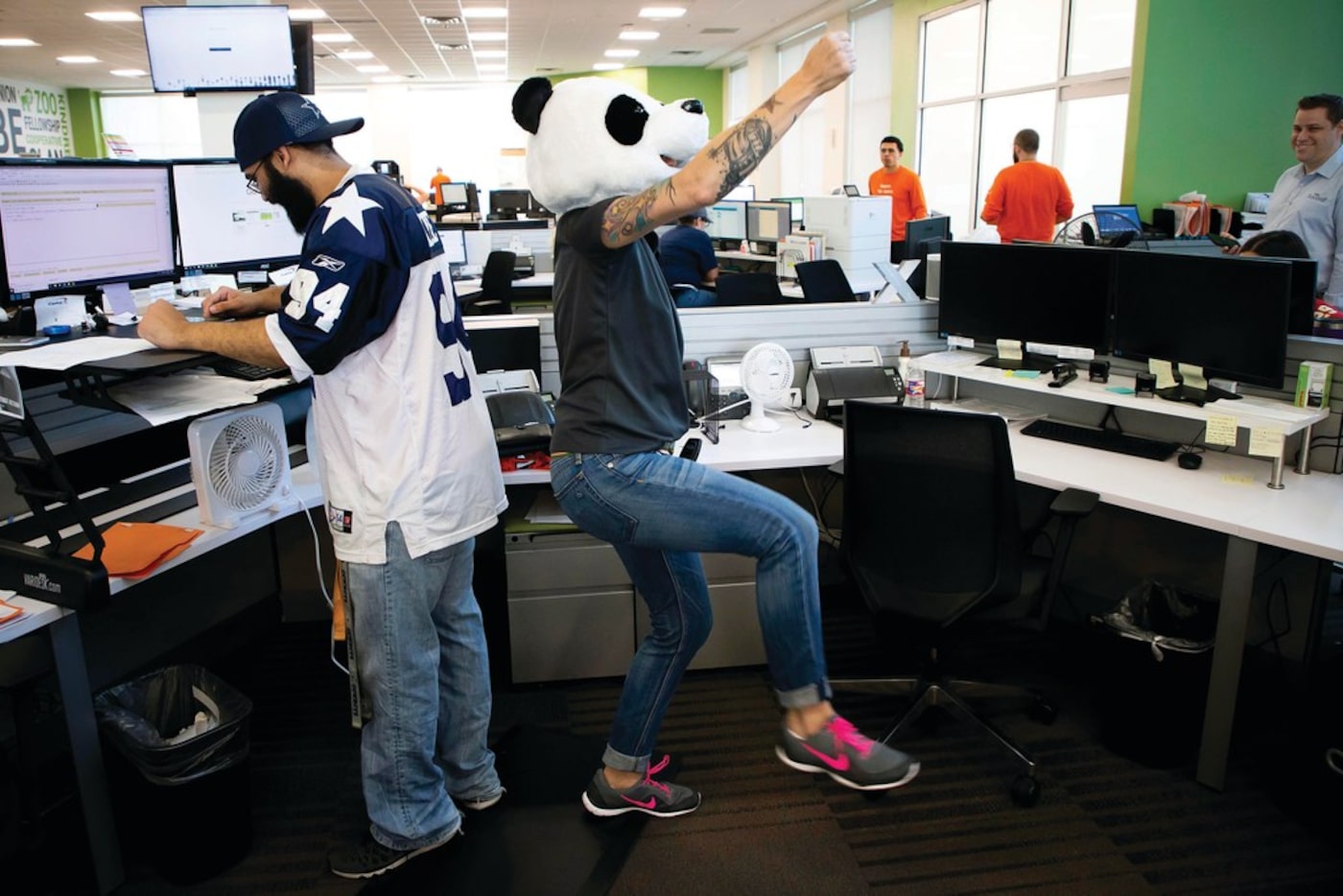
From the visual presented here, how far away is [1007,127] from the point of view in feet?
29.1

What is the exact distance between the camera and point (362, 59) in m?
13.4

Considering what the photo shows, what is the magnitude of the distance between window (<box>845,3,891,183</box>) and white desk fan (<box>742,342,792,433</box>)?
25.9ft

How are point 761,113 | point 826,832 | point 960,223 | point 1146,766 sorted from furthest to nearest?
1. point 960,223
2. point 1146,766
3. point 826,832
4. point 761,113

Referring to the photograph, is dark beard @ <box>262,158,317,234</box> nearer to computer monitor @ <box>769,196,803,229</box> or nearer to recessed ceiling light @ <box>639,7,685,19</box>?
computer monitor @ <box>769,196,803,229</box>

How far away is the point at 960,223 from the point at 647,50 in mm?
6193

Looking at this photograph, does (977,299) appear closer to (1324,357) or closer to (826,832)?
(1324,357)

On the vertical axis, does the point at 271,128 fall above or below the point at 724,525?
above

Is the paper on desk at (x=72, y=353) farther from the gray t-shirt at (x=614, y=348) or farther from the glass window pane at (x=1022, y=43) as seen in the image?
the glass window pane at (x=1022, y=43)

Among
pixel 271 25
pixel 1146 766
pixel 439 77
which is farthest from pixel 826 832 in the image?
pixel 439 77

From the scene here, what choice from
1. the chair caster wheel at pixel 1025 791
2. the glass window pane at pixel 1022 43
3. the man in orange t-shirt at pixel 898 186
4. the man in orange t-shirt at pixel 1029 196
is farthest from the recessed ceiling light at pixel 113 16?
the chair caster wheel at pixel 1025 791

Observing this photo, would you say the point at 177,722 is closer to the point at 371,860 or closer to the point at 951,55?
the point at 371,860

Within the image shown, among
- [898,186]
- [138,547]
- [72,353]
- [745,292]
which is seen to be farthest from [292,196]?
[898,186]

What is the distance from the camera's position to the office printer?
2988 millimetres

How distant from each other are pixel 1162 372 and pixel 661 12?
9.18m
